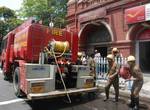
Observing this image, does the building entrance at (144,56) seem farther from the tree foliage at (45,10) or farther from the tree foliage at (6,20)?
the tree foliage at (6,20)

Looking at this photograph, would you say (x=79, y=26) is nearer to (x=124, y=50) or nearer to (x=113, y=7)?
(x=113, y=7)

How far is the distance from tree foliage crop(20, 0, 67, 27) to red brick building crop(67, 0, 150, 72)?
9.43 meters

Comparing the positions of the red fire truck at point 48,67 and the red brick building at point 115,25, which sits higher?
the red brick building at point 115,25

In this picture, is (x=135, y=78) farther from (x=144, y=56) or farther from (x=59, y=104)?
(x=144, y=56)

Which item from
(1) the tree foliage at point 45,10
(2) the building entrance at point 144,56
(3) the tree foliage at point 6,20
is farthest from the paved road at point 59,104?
(3) the tree foliage at point 6,20

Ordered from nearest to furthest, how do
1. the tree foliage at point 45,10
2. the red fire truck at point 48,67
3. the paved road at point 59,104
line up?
the red fire truck at point 48,67 → the paved road at point 59,104 → the tree foliage at point 45,10

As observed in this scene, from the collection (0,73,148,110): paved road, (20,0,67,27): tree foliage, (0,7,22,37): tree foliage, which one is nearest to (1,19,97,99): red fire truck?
(0,73,148,110): paved road

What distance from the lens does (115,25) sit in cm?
1827

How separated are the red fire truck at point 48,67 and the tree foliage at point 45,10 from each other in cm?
2082

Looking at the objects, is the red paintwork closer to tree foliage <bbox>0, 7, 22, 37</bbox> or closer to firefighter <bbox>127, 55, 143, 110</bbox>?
firefighter <bbox>127, 55, 143, 110</bbox>

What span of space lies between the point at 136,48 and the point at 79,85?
28.5 ft

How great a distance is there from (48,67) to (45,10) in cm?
2407

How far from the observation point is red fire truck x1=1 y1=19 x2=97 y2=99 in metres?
8.37

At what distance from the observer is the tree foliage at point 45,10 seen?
1259 inches
